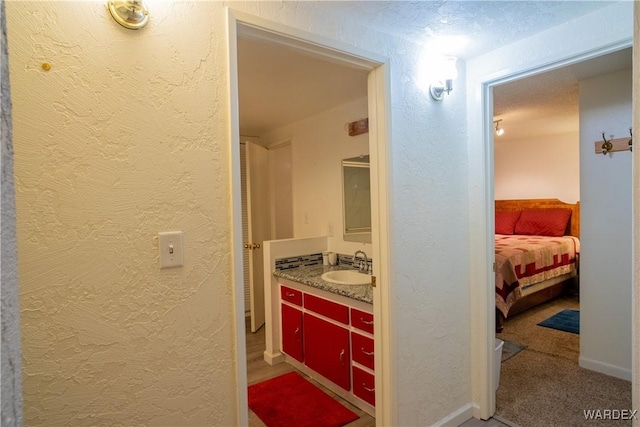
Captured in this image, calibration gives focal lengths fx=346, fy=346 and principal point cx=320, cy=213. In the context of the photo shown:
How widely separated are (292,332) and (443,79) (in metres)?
2.19

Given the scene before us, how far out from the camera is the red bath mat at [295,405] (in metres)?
2.21

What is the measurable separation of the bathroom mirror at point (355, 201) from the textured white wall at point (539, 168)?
12.7ft

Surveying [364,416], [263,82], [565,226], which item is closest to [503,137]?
[565,226]

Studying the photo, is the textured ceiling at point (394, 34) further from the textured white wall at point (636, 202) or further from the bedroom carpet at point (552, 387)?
the bedroom carpet at point (552, 387)

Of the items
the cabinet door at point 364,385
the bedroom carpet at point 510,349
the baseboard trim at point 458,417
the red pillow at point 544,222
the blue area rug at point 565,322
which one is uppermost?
the red pillow at point 544,222

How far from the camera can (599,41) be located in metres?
1.62

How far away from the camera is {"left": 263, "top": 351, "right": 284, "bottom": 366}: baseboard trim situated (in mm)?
3033

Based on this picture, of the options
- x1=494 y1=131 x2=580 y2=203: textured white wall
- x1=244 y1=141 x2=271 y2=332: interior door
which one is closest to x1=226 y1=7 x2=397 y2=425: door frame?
x1=244 y1=141 x2=271 y2=332: interior door

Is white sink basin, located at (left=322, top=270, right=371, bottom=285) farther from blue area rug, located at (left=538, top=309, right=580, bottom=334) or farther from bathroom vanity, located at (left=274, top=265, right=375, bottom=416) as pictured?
blue area rug, located at (left=538, top=309, right=580, bottom=334)

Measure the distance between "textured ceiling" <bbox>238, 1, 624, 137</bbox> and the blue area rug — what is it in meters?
2.37

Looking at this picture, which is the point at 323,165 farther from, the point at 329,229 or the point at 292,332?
the point at 292,332

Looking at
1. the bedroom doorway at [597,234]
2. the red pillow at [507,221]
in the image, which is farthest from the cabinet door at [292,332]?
the red pillow at [507,221]

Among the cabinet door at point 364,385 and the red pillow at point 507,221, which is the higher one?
the red pillow at point 507,221

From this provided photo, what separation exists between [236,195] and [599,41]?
1.81 m
